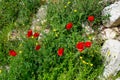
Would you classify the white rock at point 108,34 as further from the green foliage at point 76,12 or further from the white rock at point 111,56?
the white rock at point 111,56

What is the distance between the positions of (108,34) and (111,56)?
0.80 metres

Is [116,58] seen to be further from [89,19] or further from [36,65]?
[36,65]

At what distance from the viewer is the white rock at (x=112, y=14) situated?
6397 millimetres

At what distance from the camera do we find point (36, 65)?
5758 mm

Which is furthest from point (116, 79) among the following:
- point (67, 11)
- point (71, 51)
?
point (67, 11)

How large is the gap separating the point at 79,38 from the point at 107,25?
0.77 metres

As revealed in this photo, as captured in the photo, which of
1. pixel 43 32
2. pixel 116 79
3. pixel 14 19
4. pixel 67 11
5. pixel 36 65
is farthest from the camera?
pixel 14 19

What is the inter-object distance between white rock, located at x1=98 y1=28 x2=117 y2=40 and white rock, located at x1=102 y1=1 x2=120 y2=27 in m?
0.10

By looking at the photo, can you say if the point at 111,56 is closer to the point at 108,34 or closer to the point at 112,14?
the point at 108,34

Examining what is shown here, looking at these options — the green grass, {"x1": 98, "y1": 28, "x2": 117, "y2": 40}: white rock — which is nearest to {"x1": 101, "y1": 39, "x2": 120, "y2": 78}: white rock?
the green grass

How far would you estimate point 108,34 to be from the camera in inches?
254

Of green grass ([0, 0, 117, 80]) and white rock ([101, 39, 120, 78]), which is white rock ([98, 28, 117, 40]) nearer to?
green grass ([0, 0, 117, 80])

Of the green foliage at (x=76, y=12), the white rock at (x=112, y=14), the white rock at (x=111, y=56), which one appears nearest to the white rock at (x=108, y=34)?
the white rock at (x=112, y=14)

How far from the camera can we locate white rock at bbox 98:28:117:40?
6395 mm
